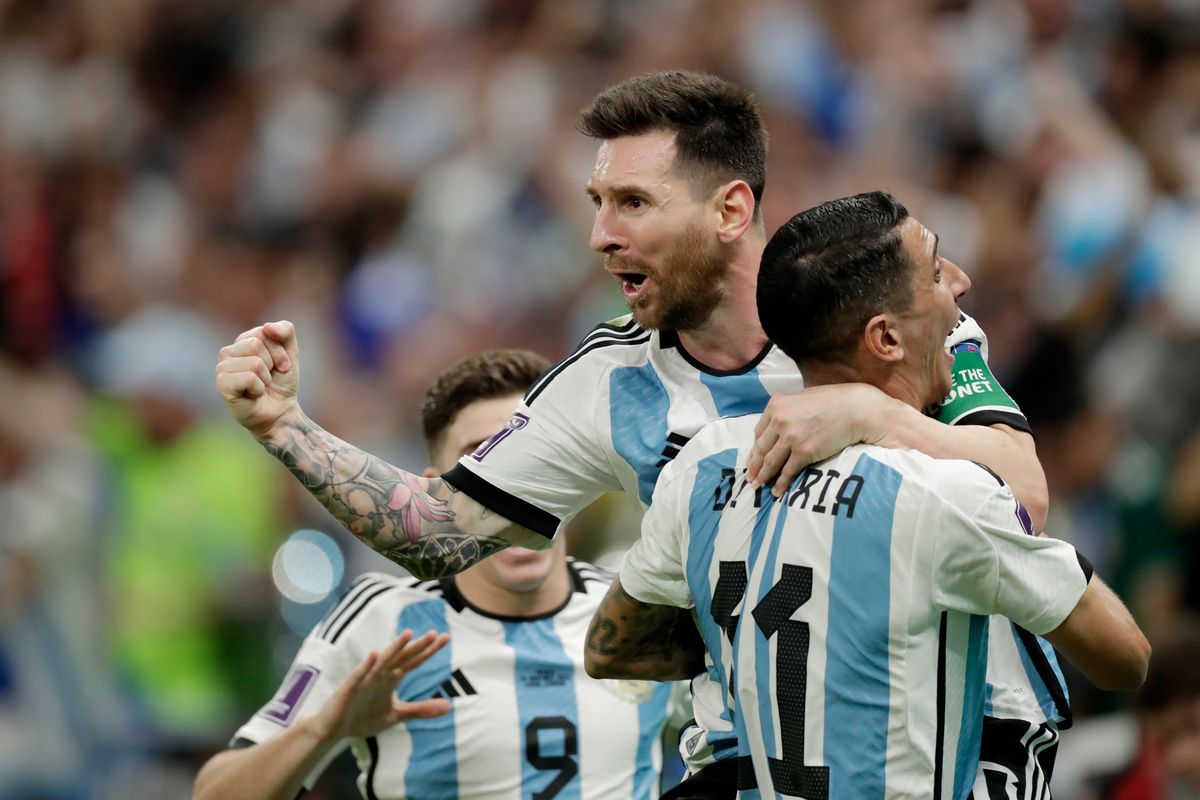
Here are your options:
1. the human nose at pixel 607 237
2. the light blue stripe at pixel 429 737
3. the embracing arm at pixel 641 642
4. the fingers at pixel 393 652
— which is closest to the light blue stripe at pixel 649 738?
the light blue stripe at pixel 429 737

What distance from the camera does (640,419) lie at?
4016 millimetres

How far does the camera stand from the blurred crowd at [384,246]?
8164mm

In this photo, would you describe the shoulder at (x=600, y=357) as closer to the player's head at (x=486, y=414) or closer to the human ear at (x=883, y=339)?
the player's head at (x=486, y=414)

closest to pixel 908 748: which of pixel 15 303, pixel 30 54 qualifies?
pixel 15 303

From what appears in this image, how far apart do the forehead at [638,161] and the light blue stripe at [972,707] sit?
4.33ft

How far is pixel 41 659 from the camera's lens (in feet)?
28.2

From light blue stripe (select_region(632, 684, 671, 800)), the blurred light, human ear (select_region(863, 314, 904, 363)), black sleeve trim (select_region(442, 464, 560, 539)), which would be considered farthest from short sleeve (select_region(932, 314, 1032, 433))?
the blurred light

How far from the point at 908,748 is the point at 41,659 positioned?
6375mm

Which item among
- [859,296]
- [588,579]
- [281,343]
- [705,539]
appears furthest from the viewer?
[588,579]

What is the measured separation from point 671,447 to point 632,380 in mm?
234

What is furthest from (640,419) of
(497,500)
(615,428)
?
(497,500)

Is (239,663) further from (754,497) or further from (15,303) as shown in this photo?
(754,497)

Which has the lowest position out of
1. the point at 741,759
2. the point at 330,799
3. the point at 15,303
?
the point at 330,799

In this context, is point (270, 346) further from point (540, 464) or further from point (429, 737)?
point (429, 737)
